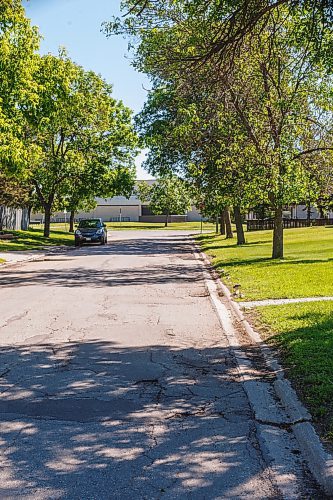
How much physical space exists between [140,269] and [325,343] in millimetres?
14273

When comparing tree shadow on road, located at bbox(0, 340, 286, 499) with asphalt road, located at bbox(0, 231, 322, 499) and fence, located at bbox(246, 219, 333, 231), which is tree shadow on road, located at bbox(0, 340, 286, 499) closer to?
asphalt road, located at bbox(0, 231, 322, 499)

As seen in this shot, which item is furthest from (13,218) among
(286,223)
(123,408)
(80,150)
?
(123,408)

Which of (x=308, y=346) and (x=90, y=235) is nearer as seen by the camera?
(x=308, y=346)

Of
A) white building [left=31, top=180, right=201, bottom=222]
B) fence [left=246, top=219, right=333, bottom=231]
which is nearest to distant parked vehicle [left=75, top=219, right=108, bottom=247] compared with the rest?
fence [left=246, top=219, right=333, bottom=231]

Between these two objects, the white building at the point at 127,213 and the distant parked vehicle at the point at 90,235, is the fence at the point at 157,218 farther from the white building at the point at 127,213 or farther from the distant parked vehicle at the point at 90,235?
the distant parked vehicle at the point at 90,235

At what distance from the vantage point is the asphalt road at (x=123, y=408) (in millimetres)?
4262

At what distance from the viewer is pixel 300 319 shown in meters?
10.2

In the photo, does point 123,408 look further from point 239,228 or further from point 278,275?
point 239,228

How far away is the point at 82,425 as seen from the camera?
539 cm

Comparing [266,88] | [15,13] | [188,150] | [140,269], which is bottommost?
[140,269]

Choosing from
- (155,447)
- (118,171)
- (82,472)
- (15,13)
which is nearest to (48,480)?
(82,472)

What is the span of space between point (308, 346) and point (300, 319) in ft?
7.31

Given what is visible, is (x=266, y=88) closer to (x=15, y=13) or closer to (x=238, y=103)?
(x=238, y=103)

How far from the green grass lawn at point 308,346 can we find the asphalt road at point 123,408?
0.61 m
